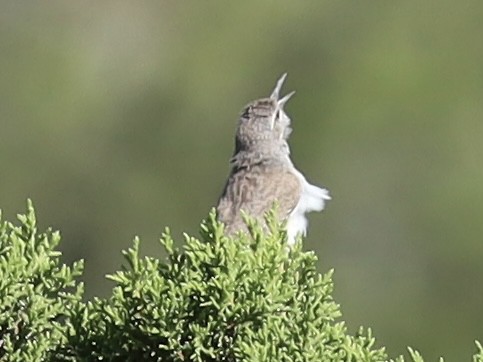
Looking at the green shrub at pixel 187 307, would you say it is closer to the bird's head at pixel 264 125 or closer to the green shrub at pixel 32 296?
the green shrub at pixel 32 296

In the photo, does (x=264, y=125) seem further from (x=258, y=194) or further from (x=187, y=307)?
(x=187, y=307)

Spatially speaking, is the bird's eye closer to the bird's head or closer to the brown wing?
the bird's head

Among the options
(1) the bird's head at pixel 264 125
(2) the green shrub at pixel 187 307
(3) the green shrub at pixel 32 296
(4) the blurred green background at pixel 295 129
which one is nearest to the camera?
(2) the green shrub at pixel 187 307

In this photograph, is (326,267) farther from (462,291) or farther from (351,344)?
(351,344)

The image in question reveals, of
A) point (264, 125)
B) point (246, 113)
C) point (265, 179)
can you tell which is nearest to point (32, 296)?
point (265, 179)

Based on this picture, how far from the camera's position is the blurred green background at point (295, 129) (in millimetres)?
15484

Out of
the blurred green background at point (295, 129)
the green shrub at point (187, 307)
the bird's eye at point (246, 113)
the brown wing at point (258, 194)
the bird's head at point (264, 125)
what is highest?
the blurred green background at point (295, 129)

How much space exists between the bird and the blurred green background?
19.1 feet

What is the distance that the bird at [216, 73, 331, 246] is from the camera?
702 cm

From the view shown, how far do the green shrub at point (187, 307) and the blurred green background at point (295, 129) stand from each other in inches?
379

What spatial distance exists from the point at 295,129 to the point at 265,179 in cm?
942

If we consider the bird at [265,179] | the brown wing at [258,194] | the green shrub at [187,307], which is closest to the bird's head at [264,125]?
the bird at [265,179]

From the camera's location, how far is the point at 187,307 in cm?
370

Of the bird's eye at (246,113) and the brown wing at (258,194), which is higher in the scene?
the bird's eye at (246,113)
